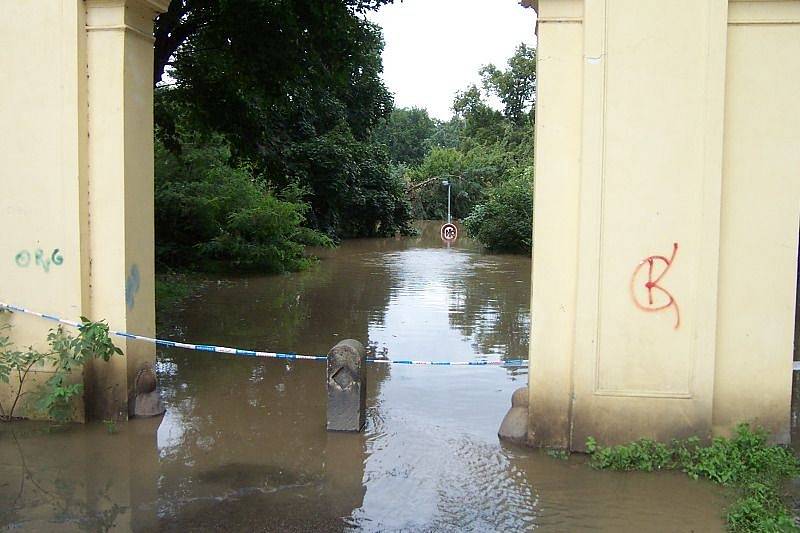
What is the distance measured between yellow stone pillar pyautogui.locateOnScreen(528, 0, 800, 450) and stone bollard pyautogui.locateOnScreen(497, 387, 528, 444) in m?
0.47

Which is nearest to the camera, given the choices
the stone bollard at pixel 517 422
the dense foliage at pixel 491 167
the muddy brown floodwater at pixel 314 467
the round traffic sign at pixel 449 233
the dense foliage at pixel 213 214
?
the muddy brown floodwater at pixel 314 467

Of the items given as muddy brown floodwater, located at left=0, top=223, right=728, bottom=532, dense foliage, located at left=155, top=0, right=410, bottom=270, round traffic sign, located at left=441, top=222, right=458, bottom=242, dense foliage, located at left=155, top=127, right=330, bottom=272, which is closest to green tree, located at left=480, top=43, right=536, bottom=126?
round traffic sign, located at left=441, top=222, right=458, bottom=242

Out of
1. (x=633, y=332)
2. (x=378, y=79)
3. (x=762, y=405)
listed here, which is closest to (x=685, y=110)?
(x=633, y=332)

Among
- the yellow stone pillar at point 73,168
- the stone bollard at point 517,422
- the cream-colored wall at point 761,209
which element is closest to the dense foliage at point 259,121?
the yellow stone pillar at point 73,168

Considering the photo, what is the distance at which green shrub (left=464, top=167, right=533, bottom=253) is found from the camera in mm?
26359

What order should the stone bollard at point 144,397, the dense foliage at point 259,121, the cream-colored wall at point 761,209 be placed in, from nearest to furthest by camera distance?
the cream-colored wall at point 761,209 < the stone bollard at point 144,397 < the dense foliage at point 259,121

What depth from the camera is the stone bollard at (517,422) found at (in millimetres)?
6777

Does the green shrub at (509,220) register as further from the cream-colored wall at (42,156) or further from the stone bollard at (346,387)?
the cream-colored wall at (42,156)

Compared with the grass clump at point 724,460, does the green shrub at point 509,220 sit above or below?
above

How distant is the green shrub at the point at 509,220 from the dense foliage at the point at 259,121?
17.3ft

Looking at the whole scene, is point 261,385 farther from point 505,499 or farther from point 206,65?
point 206,65

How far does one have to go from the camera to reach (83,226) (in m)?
7.03

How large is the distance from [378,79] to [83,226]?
25808 mm

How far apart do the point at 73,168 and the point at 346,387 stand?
2.91 metres
